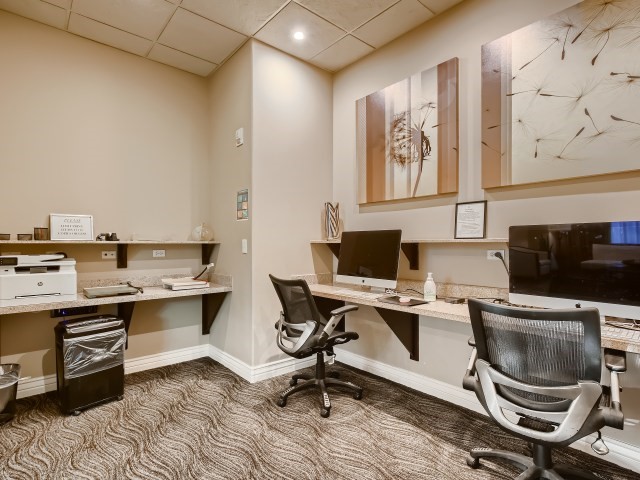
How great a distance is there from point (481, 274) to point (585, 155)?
99cm

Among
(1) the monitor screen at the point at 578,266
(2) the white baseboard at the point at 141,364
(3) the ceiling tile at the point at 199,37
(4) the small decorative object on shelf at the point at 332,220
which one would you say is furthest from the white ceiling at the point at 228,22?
(2) the white baseboard at the point at 141,364

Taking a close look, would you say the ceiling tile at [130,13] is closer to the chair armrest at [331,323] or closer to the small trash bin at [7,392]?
the chair armrest at [331,323]

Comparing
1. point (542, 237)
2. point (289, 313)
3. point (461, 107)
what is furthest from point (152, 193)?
point (542, 237)

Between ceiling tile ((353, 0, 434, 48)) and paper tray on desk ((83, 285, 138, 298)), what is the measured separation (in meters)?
3.01

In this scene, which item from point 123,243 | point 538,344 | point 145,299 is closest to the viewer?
point 538,344

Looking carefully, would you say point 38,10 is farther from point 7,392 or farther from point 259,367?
point 259,367

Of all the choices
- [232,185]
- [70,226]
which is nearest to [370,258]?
[232,185]

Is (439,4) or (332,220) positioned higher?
(439,4)

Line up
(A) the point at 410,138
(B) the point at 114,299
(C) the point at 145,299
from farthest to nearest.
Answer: (A) the point at 410,138
(C) the point at 145,299
(B) the point at 114,299

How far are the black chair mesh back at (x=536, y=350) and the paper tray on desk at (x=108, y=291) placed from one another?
272cm

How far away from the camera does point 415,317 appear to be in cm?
279

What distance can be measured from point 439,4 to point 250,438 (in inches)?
137

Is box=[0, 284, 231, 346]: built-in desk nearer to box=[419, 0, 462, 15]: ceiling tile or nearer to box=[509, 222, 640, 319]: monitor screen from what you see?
box=[509, 222, 640, 319]: monitor screen

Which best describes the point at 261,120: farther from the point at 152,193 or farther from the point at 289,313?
the point at 289,313
